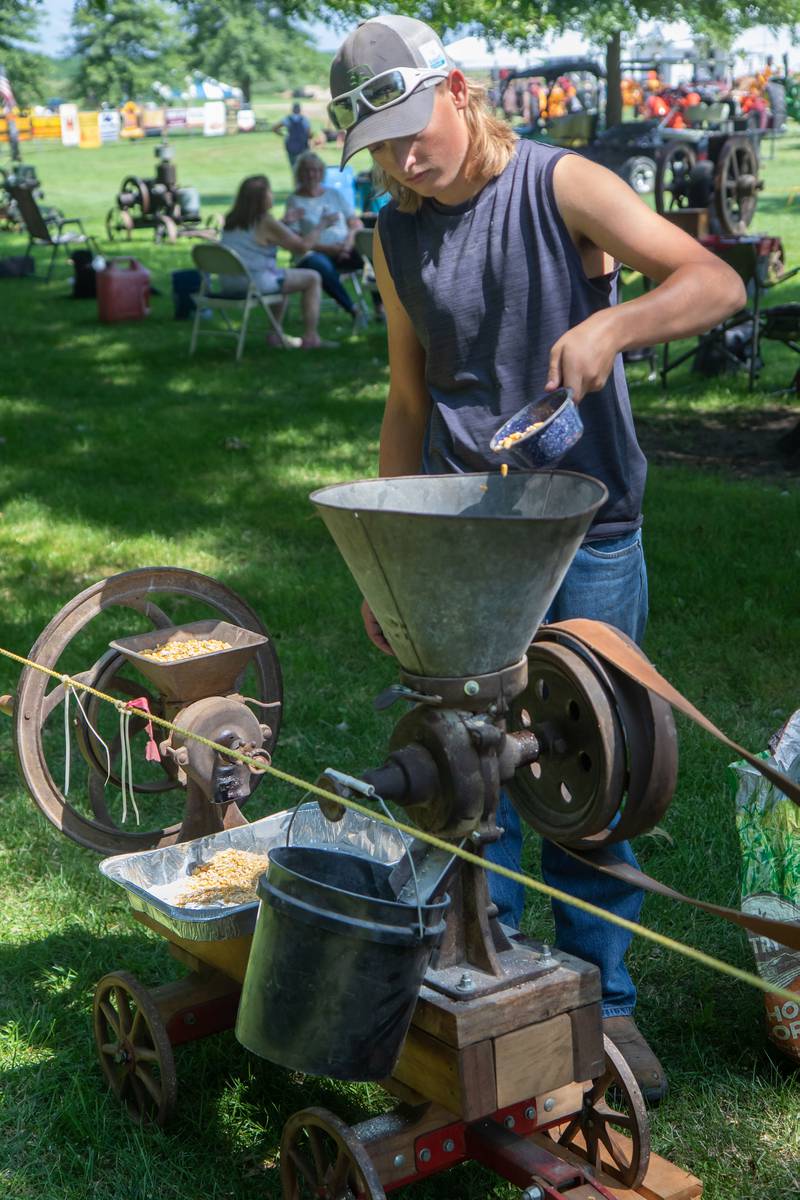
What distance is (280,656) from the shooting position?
5.31m

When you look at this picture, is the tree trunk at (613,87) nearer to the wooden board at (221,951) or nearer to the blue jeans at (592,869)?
the blue jeans at (592,869)

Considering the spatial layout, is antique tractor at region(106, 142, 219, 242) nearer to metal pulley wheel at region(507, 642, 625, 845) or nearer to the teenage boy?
Result: the teenage boy

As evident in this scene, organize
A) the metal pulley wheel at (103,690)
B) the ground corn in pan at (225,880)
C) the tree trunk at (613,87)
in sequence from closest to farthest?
1. the ground corn in pan at (225,880)
2. the metal pulley wheel at (103,690)
3. the tree trunk at (613,87)

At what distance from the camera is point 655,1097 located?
288 cm

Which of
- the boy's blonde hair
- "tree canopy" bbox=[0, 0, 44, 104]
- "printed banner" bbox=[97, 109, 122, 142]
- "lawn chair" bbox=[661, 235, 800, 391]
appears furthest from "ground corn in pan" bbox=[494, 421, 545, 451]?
"printed banner" bbox=[97, 109, 122, 142]

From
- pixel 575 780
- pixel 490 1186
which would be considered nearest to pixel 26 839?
pixel 490 1186

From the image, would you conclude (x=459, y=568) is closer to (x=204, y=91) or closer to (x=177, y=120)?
(x=177, y=120)

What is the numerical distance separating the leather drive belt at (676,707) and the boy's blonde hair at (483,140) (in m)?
0.89

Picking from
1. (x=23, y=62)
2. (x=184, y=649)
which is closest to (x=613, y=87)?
(x=184, y=649)

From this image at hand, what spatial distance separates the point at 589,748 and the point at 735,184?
31.3 feet

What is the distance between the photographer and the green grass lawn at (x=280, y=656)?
113 inches

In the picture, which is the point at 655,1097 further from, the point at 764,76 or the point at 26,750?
the point at 764,76

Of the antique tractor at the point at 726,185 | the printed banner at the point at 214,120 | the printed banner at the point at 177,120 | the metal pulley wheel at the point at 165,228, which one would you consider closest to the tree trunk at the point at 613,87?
the metal pulley wheel at the point at 165,228

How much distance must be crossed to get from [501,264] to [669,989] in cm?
181
